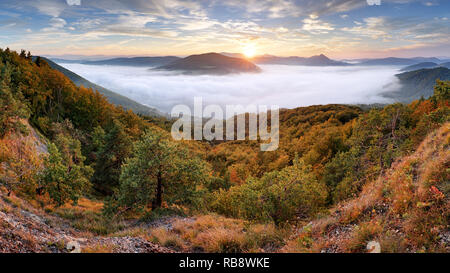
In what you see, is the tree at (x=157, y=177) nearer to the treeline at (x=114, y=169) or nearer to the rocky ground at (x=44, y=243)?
the treeline at (x=114, y=169)

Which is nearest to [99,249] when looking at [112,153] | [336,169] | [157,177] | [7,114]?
[157,177]

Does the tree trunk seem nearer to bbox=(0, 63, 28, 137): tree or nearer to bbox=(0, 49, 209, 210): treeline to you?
bbox=(0, 49, 209, 210): treeline

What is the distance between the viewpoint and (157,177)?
1520cm

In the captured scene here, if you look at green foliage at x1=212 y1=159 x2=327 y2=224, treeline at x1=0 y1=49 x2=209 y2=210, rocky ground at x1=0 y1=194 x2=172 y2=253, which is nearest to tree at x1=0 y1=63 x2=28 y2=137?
treeline at x1=0 y1=49 x2=209 y2=210

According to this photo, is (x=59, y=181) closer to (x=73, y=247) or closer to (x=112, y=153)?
(x=73, y=247)

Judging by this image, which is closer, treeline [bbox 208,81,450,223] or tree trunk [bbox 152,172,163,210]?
treeline [bbox 208,81,450,223]

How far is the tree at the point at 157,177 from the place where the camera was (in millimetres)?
14375

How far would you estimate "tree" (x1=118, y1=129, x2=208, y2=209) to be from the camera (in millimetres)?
14375

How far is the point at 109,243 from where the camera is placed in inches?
304

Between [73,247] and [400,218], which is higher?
[400,218]

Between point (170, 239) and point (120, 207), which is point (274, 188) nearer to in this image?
point (170, 239)

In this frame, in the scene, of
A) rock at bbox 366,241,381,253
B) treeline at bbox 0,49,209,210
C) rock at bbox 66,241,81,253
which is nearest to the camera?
rock at bbox 366,241,381,253

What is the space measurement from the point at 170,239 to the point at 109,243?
2117mm

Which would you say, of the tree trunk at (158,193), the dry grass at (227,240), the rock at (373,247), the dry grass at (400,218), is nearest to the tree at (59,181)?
the tree trunk at (158,193)
